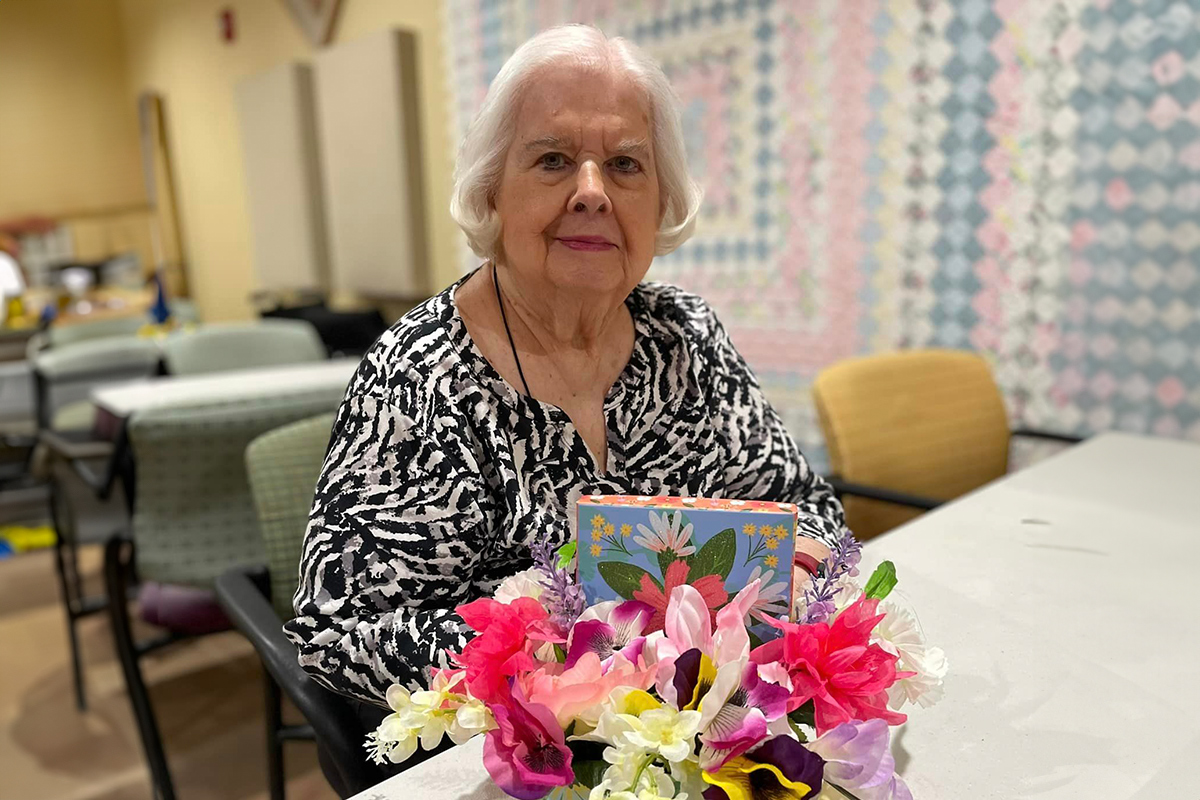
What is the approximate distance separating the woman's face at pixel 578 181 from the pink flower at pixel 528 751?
0.67 meters

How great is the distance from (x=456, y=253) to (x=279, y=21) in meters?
2.17

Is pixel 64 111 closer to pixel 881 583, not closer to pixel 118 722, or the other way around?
pixel 118 722

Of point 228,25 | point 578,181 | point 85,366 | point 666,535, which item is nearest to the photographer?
point 666,535

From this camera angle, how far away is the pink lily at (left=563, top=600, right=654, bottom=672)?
1.99ft

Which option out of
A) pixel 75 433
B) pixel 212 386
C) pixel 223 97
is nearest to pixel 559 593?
pixel 212 386

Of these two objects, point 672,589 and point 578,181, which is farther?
point 578,181

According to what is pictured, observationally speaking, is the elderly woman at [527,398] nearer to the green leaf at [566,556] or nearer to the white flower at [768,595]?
the green leaf at [566,556]

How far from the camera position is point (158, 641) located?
1.93 m

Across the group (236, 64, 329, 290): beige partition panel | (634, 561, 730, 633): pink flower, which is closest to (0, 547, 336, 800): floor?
(634, 561, 730, 633): pink flower

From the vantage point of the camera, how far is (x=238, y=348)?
3391 millimetres

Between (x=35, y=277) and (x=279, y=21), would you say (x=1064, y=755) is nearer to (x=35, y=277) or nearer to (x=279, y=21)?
(x=279, y=21)

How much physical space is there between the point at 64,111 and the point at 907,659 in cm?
870

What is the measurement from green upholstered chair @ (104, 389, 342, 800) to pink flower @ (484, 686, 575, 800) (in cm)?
143

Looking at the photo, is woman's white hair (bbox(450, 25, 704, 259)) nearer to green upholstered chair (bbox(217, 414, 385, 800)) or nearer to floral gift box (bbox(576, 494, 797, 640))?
green upholstered chair (bbox(217, 414, 385, 800))
